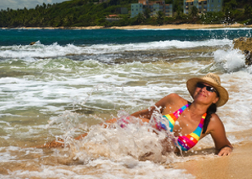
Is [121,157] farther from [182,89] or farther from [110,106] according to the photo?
[182,89]

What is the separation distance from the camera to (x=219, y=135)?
→ 3.40 metres

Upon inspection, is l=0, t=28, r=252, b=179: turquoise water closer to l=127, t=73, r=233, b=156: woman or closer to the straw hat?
l=127, t=73, r=233, b=156: woman

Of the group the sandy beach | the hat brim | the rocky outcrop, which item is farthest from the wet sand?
the rocky outcrop

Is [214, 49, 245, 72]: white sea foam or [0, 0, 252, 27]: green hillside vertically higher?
[0, 0, 252, 27]: green hillside

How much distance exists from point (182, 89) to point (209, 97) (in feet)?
14.1

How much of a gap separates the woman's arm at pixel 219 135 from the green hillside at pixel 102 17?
340 ft

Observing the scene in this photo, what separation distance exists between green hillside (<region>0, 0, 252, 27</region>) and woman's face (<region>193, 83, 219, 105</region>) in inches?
4079

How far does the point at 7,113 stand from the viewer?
5.51 metres

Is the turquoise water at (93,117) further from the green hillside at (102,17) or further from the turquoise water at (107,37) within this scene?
the green hillside at (102,17)

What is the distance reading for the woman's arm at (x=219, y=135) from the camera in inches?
131

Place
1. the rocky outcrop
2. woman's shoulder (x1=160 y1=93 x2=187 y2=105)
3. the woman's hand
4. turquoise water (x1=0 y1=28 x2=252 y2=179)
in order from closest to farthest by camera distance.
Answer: turquoise water (x1=0 y1=28 x2=252 y2=179) < the woman's hand < woman's shoulder (x1=160 y1=93 x2=187 y2=105) < the rocky outcrop

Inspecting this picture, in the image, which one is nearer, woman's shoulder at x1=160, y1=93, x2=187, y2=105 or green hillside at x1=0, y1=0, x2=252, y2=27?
woman's shoulder at x1=160, y1=93, x2=187, y2=105

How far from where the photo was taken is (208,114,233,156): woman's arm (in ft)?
10.9

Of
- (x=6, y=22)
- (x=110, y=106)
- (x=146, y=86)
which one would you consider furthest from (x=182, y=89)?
(x=6, y=22)
